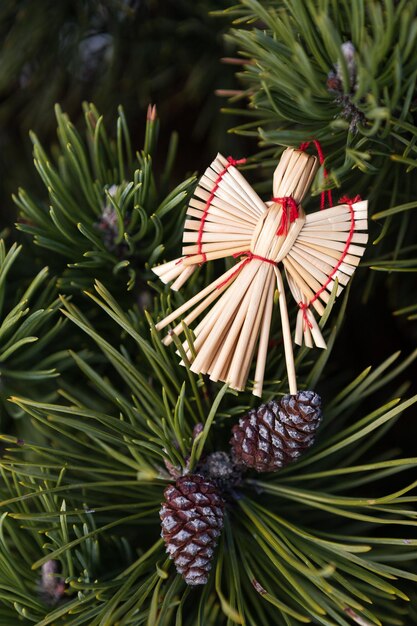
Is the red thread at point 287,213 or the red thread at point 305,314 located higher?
the red thread at point 287,213

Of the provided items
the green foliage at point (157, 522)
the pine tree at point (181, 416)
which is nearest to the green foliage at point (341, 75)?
the pine tree at point (181, 416)

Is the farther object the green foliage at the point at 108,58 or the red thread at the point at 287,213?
the green foliage at the point at 108,58

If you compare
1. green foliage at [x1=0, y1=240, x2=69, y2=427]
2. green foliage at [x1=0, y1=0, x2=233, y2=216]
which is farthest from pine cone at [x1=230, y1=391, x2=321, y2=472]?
green foliage at [x1=0, y1=0, x2=233, y2=216]

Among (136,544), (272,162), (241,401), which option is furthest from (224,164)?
(136,544)

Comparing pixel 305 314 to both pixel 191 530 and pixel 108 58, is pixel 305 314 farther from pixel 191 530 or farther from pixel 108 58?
pixel 108 58

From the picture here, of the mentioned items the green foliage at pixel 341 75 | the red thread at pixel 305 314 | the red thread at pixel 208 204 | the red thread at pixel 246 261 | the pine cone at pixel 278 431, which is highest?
the green foliage at pixel 341 75

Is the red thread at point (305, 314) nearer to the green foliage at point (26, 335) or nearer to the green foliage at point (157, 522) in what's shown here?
the green foliage at point (157, 522)

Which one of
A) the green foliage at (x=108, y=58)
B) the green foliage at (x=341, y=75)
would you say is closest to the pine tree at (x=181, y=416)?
the green foliage at (x=341, y=75)

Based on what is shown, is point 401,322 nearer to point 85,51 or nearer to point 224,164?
point 224,164
